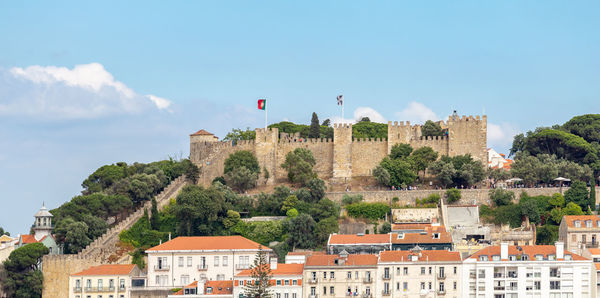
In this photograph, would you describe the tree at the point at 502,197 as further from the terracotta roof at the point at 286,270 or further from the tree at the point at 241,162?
the tree at the point at 241,162

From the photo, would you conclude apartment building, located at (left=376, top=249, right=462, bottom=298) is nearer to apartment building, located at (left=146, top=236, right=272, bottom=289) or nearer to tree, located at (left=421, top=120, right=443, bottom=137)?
apartment building, located at (left=146, top=236, right=272, bottom=289)

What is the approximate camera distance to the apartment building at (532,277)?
241 feet

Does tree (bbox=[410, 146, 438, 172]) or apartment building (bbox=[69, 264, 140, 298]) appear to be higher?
tree (bbox=[410, 146, 438, 172])

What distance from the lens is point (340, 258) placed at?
75.4 metres

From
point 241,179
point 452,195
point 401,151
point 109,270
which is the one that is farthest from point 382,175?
point 109,270

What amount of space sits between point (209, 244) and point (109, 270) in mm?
7142

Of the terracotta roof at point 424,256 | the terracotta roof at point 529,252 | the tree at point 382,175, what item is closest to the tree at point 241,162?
the tree at point 382,175

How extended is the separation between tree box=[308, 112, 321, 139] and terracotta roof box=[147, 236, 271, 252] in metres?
33.1

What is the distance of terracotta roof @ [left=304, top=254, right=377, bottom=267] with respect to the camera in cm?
7519

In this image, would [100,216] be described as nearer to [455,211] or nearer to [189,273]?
[189,273]

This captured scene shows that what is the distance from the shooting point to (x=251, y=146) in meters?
102

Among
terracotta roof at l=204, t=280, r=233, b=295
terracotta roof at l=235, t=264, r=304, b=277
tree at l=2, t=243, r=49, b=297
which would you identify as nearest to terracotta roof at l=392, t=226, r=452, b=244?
terracotta roof at l=235, t=264, r=304, b=277

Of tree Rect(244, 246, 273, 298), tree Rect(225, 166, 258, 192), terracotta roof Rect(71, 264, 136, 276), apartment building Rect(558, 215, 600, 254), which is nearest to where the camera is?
tree Rect(244, 246, 273, 298)

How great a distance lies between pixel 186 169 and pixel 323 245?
65.1 feet
